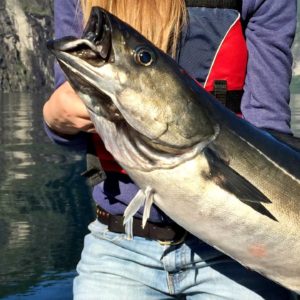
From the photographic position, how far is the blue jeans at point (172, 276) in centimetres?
391

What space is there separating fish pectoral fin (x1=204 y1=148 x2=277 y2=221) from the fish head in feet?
0.45

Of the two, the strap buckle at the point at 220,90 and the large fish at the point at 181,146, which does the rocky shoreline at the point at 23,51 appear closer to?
the strap buckle at the point at 220,90

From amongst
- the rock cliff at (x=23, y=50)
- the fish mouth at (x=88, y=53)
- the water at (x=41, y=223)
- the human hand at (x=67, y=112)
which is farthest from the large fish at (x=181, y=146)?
the rock cliff at (x=23, y=50)

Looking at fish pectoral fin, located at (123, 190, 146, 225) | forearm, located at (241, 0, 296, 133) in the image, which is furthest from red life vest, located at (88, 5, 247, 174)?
fish pectoral fin, located at (123, 190, 146, 225)

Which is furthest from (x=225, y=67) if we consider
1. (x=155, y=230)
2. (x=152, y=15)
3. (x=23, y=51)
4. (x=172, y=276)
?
(x=23, y=51)

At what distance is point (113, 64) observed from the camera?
3.03m

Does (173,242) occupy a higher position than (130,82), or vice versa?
(130,82)

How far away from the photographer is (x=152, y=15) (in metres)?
3.93

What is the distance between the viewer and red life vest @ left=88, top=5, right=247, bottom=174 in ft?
13.4

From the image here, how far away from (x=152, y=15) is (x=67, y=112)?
2.81 feet

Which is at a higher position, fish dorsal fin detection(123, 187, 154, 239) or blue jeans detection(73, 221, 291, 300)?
fish dorsal fin detection(123, 187, 154, 239)

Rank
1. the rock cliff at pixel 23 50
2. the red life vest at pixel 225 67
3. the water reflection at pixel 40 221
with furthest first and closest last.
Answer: the rock cliff at pixel 23 50 → the water reflection at pixel 40 221 → the red life vest at pixel 225 67

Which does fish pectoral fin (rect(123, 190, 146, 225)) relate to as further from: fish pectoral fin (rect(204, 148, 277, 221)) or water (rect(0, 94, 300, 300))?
water (rect(0, 94, 300, 300))

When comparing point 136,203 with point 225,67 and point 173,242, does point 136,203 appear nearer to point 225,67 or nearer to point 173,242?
point 173,242
